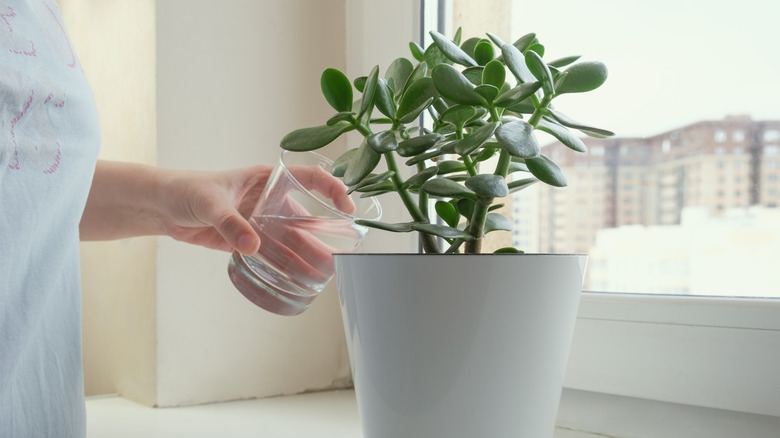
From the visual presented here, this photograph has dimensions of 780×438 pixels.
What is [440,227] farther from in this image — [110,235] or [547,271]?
[110,235]

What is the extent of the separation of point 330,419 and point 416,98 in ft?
1.68

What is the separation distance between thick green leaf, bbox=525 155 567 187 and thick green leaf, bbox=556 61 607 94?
0.18 feet

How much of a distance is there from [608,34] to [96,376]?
927 millimetres

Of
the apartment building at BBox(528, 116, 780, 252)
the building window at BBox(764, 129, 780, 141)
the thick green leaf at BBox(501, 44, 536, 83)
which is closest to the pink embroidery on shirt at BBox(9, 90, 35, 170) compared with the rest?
the thick green leaf at BBox(501, 44, 536, 83)

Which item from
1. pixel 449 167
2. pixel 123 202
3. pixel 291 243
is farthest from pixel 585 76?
pixel 123 202

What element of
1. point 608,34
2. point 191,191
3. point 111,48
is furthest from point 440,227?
point 111,48

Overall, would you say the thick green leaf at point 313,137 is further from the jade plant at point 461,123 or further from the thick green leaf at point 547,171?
the thick green leaf at point 547,171

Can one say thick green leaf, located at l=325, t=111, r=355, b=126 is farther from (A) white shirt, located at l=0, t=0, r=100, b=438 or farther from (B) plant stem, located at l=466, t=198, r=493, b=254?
(A) white shirt, located at l=0, t=0, r=100, b=438

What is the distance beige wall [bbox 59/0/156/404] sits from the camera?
3.07ft

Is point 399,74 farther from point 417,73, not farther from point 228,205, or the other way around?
point 228,205

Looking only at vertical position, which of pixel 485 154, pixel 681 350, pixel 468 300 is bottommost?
pixel 681 350

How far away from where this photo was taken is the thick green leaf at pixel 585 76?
0.46 metres

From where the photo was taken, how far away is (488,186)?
43 centimetres

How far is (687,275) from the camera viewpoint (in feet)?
2.48
